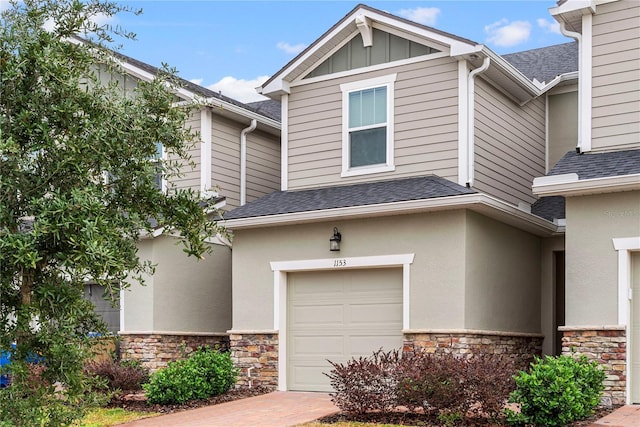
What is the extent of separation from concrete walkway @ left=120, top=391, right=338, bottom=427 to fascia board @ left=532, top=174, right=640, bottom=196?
4.24m

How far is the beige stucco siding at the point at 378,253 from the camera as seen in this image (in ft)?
38.8

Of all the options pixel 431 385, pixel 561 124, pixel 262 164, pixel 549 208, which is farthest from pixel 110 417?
pixel 561 124

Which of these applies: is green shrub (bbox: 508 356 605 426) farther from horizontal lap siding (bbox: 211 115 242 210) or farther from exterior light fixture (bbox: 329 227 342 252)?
horizontal lap siding (bbox: 211 115 242 210)

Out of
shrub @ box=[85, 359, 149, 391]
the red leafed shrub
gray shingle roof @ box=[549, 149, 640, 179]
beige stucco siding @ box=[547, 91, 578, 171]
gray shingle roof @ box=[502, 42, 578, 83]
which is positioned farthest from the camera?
gray shingle roof @ box=[502, 42, 578, 83]

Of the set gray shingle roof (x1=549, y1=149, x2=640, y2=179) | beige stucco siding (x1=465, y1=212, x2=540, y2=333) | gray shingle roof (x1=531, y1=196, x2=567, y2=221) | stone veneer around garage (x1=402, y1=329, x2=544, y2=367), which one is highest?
gray shingle roof (x1=549, y1=149, x2=640, y2=179)

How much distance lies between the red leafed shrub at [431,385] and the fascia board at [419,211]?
2492 mm

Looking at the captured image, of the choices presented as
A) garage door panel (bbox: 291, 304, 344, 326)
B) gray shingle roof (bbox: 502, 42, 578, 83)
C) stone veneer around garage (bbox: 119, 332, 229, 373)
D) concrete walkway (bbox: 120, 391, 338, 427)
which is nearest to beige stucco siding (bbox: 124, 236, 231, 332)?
stone veneer around garage (bbox: 119, 332, 229, 373)

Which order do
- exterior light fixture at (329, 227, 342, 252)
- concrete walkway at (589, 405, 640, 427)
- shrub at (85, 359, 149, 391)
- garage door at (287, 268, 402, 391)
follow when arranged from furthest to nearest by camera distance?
shrub at (85, 359, 149, 391), exterior light fixture at (329, 227, 342, 252), garage door at (287, 268, 402, 391), concrete walkway at (589, 405, 640, 427)

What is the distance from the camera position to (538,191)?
36.0ft

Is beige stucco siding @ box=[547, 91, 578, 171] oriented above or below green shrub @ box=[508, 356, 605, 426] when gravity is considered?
above

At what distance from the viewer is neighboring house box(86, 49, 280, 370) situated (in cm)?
1466

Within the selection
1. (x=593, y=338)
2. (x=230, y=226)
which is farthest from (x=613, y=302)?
(x=230, y=226)

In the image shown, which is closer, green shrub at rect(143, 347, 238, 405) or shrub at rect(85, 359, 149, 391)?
green shrub at rect(143, 347, 238, 405)

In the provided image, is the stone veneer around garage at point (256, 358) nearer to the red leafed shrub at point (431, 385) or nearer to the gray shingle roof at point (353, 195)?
the gray shingle roof at point (353, 195)
